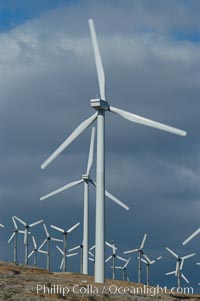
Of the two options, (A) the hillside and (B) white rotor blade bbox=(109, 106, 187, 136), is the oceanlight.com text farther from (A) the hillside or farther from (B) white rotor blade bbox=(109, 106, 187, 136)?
(B) white rotor blade bbox=(109, 106, 187, 136)

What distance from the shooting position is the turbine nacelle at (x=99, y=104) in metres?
88.1

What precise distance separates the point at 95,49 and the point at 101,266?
73.4 ft

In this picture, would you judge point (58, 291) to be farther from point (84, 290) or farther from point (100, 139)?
point (100, 139)

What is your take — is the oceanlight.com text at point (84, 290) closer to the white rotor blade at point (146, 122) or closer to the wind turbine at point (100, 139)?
the wind turbine at point (100, 139)

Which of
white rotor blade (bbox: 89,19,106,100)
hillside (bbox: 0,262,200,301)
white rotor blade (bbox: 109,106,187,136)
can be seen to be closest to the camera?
hillside (bbox: 0,262,200,301)

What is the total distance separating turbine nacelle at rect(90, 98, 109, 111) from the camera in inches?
3469

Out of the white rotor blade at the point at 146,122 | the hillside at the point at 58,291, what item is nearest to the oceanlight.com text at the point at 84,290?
the hillside at the point at 58,291

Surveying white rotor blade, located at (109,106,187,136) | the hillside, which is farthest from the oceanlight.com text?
white rotor blade, located at (109,106,187,136)

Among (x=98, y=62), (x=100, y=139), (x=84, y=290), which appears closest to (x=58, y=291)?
(x=84, y=290)

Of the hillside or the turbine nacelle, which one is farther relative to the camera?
the turbine nacelle

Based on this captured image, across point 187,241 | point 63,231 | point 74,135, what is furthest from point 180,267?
point 74,135

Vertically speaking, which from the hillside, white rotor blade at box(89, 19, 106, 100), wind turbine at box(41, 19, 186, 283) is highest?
white rotor blade at box(89, 19, 106, 100)

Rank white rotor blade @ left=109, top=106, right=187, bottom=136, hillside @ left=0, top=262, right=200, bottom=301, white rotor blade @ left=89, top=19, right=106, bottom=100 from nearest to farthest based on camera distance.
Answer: hillside @ left=0, top=262, right=200, bottom=301, white rotor blade @ left=109, top=106, right=187, bottom=136, white rotor blade @ left=89, top=19, right=106, bottom=100

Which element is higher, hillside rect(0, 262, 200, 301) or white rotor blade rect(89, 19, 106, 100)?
white rotor blade rect(89, 19, 106, 100)
